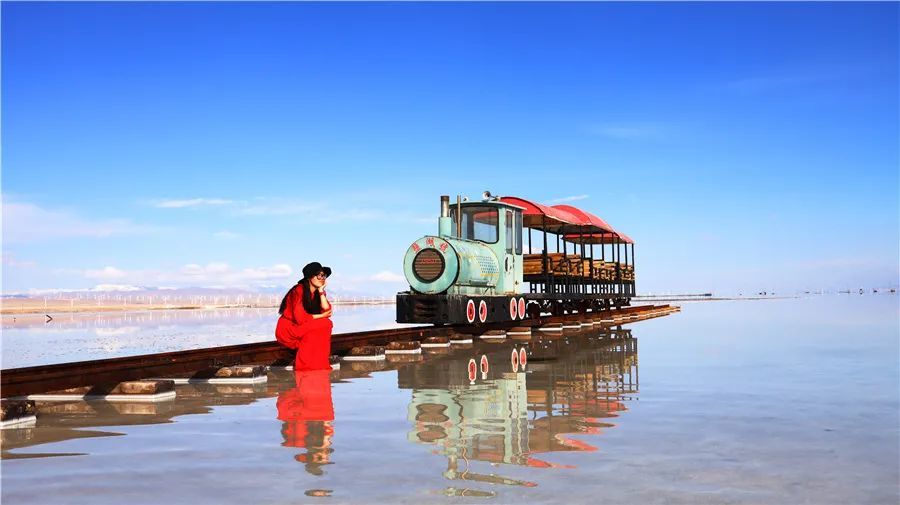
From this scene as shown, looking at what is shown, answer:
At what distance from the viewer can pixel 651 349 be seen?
587 inches

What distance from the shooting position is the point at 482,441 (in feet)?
18.7

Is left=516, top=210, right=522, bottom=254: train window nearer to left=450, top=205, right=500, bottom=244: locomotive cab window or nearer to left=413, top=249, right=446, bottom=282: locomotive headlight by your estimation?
left=450, top=205, right=500, bottom=244: locomotive cab window

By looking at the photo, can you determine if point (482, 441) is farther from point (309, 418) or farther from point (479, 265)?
point (479, 265)

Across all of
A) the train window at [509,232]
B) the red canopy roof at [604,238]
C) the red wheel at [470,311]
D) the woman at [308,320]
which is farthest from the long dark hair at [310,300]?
the red canopy roof at [604,238]

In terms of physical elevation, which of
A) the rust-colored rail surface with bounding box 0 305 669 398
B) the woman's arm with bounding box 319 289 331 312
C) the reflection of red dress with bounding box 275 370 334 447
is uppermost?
the woman's arm with bounding box 319 289 331 312

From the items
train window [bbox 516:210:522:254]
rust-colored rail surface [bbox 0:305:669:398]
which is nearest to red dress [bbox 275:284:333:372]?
rust-colored rail surface [bbox 0:305:669:398]

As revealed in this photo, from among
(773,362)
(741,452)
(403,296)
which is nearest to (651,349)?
(773,362)

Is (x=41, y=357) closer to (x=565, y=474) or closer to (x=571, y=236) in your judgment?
(x=565, y=474)

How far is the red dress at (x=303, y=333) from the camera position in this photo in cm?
1008

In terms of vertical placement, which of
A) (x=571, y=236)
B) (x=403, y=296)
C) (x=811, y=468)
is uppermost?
(x=571, y=236)

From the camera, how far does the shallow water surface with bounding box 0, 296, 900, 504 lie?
14.5 ft

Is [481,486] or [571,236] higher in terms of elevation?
[571,236]

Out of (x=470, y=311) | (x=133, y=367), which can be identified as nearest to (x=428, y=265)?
(x=470, y=311)

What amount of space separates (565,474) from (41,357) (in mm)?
11933
